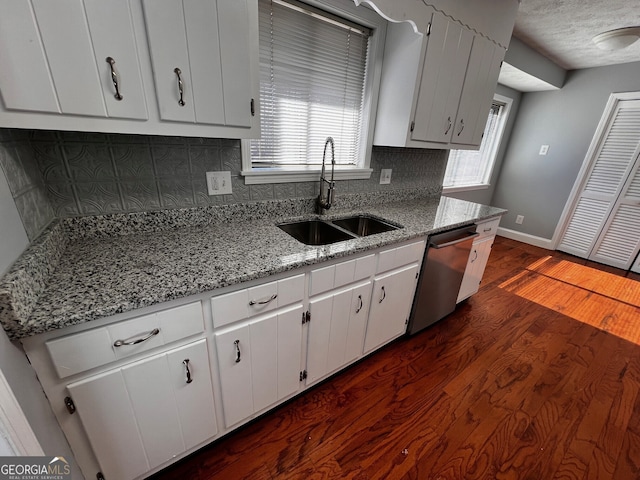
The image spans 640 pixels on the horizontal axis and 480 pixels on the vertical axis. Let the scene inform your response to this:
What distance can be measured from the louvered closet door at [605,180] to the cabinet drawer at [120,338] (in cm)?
495

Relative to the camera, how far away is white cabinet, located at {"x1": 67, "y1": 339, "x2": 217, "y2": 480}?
2.69 ft

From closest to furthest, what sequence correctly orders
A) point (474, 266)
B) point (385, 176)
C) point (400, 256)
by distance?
1. point (400, 256)
2. point (385, 176)
3. point (474, 266)

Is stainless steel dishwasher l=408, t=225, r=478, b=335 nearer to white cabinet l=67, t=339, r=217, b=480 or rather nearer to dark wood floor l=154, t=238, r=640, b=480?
dark wood floor l=154, t=238, r=640, b=480

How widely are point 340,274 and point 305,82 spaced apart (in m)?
1.21

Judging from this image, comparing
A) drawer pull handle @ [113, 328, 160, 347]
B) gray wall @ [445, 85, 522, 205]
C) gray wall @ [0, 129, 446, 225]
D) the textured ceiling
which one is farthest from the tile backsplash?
gray wall @ [445, 85, 522, 205]

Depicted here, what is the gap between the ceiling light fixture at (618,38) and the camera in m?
1.85

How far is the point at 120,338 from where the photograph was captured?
2.60ft

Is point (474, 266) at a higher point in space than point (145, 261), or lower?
lower

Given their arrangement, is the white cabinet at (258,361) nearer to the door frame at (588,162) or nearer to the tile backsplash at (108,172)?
the tile backsplash at (108,172)

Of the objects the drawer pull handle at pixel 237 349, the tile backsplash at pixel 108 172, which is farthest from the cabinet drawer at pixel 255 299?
the tile backsplash at pixel 108 172

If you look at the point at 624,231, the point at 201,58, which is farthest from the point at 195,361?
the point at 624,231

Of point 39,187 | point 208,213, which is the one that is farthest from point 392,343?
point 39,187

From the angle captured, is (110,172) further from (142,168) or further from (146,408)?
(146,408)

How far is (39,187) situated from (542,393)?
2.84m
